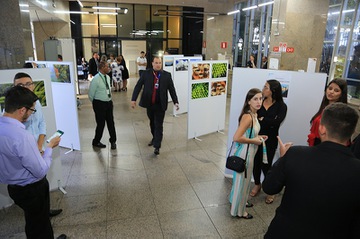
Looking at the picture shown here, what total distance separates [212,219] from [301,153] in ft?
6.17

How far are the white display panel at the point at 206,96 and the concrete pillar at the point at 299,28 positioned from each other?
294 centimetres

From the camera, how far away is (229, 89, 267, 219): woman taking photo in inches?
106

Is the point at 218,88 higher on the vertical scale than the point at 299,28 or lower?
lower

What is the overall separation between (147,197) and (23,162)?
1864mm

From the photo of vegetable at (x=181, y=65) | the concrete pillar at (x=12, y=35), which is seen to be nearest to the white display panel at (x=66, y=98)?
the concrete pillar at (x=12, y=35)

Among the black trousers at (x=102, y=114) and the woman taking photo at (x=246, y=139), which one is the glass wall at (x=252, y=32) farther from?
the woman taking photo at (x=246, y=139)

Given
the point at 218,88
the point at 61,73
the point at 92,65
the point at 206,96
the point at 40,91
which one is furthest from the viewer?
the point at 92,65

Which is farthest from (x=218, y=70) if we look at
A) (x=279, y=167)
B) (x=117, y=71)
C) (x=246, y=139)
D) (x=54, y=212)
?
(x=117, y=71)

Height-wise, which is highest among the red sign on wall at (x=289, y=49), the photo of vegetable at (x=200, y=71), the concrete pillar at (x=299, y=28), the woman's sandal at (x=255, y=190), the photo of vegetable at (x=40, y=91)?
the concrete pillar at (x=299, y=28)

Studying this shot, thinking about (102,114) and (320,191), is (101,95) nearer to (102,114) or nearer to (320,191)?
(102,114)

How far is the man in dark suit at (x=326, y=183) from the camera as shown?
51.1 inches

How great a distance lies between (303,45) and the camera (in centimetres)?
771

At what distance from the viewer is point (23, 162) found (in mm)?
1836

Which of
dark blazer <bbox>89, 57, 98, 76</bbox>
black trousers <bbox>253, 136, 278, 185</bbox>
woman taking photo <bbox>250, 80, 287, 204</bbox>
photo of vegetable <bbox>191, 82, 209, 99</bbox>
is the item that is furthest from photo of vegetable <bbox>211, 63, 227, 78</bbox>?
dark blazer <bbox>89, 57, 98, 76</bbox>
